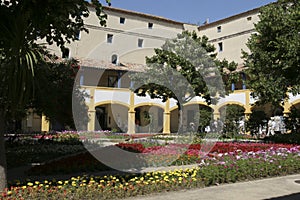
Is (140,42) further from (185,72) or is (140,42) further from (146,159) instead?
(146,159)

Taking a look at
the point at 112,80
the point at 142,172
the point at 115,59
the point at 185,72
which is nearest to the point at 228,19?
the point at 115,59

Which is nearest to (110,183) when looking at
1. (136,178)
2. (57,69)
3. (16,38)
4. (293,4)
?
(136,178)

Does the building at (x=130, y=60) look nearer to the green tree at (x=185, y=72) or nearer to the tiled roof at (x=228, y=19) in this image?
the tiled roof at (x=228, y=19)

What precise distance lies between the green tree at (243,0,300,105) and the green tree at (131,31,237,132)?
10.6ft

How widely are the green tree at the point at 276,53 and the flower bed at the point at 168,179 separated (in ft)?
11.9

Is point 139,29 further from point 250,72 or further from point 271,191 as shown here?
point 271,191

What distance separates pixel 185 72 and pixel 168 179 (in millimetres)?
11064

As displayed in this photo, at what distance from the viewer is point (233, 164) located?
28.3 feet

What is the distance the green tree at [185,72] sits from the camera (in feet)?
58.9

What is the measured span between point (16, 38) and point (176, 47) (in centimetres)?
1441

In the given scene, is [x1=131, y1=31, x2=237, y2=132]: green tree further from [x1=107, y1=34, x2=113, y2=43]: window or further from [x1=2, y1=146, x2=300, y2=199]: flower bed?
[x1=107, y1=34, x2=113, y2=43]: window

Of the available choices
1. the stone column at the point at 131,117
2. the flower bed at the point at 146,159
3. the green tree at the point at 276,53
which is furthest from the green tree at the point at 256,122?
the flower bed at the point at 146,159

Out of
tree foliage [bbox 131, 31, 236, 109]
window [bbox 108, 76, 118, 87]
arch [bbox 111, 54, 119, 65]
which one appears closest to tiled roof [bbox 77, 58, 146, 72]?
window [bbox 108, 76, 118, 87]

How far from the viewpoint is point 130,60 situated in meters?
35.8
